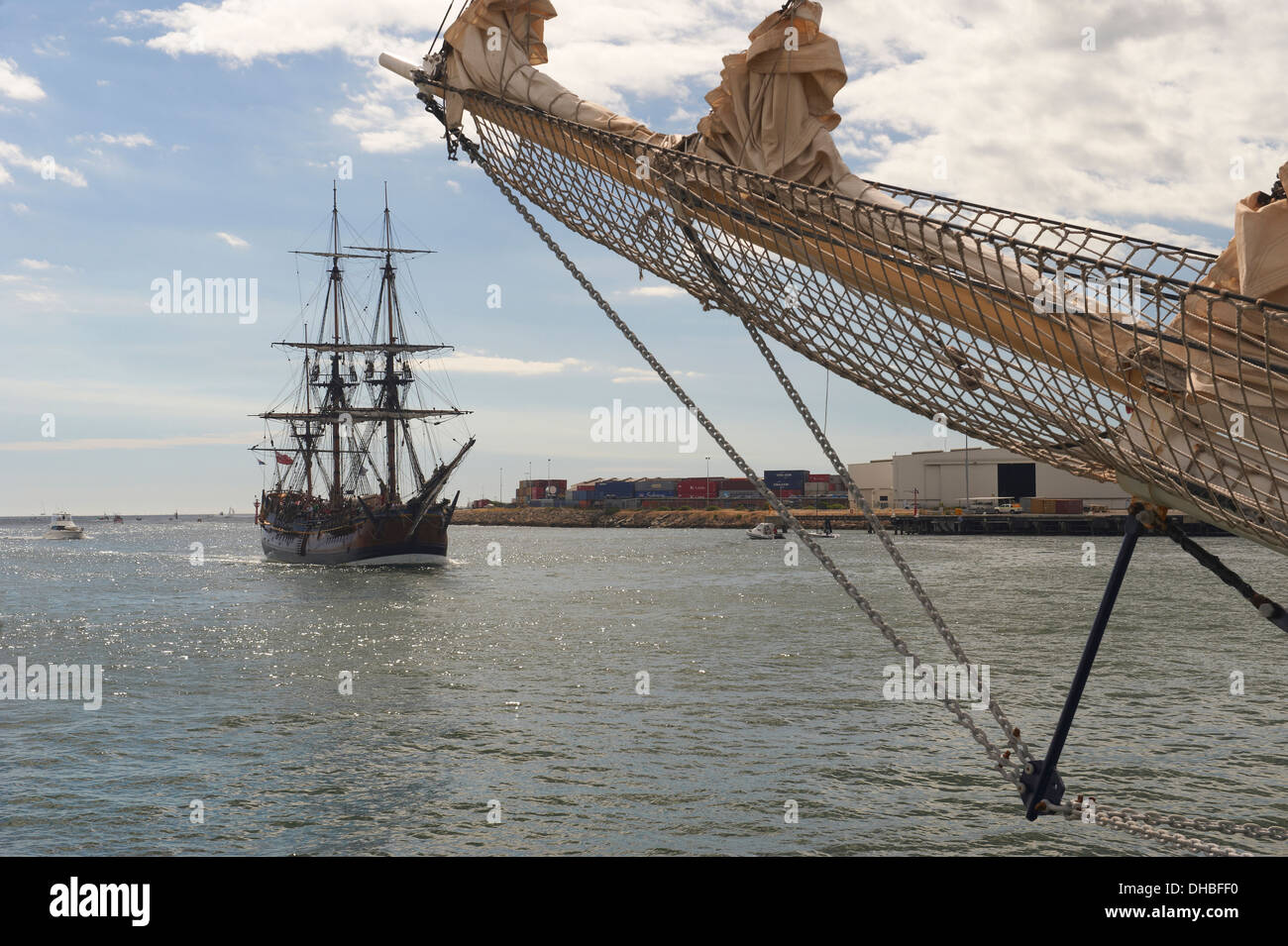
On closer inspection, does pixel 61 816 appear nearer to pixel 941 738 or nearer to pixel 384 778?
pixel 384 778

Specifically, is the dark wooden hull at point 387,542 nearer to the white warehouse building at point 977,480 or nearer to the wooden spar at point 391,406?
the wooden spar at point 391,406

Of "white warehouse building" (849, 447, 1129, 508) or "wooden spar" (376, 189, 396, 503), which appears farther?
"white warehouse building" (849, 447, 1129, 508)

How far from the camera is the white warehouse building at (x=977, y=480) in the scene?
102 meters

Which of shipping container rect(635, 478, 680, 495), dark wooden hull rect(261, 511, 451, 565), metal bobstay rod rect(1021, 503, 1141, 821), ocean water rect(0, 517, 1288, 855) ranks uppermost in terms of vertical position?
shipping container rect(635, 478, 680, 495)

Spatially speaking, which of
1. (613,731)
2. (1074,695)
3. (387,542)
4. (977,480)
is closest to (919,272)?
(1074,695)

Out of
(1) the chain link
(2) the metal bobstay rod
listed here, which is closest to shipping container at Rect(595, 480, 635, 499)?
(1) the chain link

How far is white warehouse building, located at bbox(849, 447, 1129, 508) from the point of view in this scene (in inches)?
3996

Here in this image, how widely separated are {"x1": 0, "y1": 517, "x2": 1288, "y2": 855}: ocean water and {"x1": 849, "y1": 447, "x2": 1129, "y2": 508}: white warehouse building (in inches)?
2584

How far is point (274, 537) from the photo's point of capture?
239ft

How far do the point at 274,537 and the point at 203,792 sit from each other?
62.9m

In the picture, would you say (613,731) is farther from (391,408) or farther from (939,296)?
(391,408)

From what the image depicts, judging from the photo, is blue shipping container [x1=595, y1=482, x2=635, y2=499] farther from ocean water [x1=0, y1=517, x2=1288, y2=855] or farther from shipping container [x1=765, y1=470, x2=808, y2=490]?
ocean water [x1=0, y1=517, x2=1288, y2=855]

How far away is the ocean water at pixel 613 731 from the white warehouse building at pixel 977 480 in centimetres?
6564
